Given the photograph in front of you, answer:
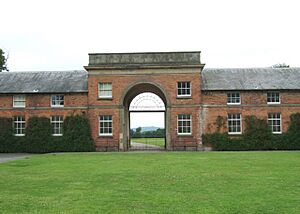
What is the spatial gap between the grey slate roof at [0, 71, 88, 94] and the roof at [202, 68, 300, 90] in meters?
11.8

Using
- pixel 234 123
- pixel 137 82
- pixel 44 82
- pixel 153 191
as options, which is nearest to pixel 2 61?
pixel 44 82

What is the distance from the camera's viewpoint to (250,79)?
3744 centimetres

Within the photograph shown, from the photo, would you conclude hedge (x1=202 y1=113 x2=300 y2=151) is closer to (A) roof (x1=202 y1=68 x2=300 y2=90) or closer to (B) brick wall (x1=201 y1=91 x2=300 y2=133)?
(B) brick wall (x1=201 y1=91 x2=300 y2=133)

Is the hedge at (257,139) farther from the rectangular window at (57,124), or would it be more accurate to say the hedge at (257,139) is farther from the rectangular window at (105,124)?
Answer: the rectangular window at (57,124)

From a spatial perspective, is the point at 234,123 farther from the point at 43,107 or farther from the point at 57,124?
the point at 43,107

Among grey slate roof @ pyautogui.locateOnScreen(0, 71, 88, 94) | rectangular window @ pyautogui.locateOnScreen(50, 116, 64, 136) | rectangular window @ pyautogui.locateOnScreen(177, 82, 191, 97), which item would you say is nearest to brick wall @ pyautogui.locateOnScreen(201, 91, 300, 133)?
rectangular window @ pyautogui.locateOnScreen(177, 82, 191, 97)

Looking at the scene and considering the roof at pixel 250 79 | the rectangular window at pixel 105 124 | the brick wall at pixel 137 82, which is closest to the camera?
the brick wall at pixel 137 82

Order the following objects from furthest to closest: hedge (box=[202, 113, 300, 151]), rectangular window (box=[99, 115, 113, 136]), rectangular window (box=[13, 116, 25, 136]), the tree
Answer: the tree, rectangular window (box=[13, 116, 25, 136]), rectangular window (box=[99, 115, 113, 136]), hedge (box=[202, 113, 300, 151])

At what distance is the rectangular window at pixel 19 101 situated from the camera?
37000mm

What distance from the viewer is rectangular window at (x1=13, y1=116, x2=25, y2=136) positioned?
3694 cm

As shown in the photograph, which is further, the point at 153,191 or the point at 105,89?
the point at 105,89

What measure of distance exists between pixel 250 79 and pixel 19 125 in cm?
2174

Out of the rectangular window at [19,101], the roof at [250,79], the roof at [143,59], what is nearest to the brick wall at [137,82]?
the roof at [143,59]

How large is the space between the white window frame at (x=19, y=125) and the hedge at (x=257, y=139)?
16455 millimetres
